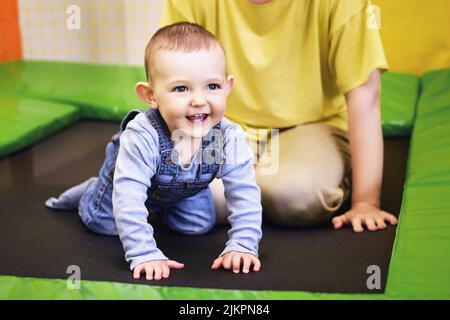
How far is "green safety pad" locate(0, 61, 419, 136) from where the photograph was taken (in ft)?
5.68

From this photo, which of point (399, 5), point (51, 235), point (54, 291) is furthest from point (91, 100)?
point (54, 291)

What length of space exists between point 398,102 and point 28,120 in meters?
1.02

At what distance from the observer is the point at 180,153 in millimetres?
971

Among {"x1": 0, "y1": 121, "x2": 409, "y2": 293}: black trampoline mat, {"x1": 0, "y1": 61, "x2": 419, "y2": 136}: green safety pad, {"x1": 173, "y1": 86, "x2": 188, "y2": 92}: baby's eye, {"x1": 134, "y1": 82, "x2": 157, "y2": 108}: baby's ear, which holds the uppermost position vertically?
{"x1": 173, "y1": 86, "x2": 188, "y2": 92}: baby's eye

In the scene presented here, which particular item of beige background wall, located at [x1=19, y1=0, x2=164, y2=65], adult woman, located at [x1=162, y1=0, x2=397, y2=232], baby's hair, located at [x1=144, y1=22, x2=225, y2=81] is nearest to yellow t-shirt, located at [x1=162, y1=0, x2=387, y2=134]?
adult woman, located at [x1=162, y1=0, x2=397, y2=232]

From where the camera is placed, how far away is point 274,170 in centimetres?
117

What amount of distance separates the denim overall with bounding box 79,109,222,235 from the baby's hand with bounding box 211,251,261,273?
0.47 ft

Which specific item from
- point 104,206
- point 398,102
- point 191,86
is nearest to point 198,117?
point 191,86

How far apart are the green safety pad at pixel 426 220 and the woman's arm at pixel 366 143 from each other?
0.21 ft

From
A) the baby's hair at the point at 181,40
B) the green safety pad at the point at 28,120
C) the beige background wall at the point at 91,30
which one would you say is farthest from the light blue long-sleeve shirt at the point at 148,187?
the beige background wall at the point at 91,30

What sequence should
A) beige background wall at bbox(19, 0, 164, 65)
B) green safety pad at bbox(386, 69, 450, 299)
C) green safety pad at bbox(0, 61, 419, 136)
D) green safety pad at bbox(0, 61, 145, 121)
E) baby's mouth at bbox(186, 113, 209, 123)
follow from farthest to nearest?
beige background wall at bbox(19, 0, 164, 65), green safety pad at bbox(0, 61, 145, 121), green safety pad at bbox(0, 61, 419, 136), baby's mouth at bbox(186, 113, 209, 123), green safety pad at bbox(386, 69, 450, 299)

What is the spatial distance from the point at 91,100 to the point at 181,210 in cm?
91

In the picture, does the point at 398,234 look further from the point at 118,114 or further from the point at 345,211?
the point at 118,114

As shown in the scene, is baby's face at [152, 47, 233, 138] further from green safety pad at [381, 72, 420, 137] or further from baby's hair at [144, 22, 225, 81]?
→ green safety pad at [381, 72, 420, 137]
